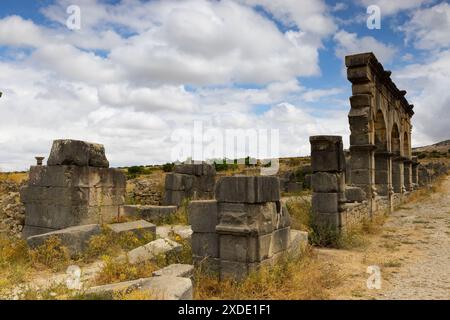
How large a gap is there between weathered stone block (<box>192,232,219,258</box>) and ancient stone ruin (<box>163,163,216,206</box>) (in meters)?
7.53

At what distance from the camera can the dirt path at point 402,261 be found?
584 cm

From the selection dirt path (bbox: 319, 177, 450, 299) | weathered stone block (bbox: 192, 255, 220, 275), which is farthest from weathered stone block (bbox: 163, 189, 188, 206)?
weathered stone block (bbox: 192, 255, 220, 275)

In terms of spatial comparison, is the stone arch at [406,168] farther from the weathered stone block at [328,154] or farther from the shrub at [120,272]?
the shrub at [120,272]

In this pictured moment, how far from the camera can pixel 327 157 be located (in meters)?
9.59

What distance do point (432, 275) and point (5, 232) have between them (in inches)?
342

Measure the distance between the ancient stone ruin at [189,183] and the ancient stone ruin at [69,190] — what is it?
476cm

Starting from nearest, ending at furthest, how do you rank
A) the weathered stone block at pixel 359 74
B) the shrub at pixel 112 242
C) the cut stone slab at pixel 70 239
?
1. the cut stone slab at pixel 70 239
2. the shrub at pixel 112 242
3. the weathered stone block at pixel 359 74

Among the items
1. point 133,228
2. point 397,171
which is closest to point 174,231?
point 133,228

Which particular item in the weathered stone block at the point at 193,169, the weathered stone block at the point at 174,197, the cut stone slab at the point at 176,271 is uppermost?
the weathered stone block at the point at 193,169

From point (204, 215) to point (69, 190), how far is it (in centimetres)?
361

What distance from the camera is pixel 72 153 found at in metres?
8.30

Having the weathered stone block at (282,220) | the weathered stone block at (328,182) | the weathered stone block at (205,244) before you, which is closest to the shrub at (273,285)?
the weathered stone block at (205,244)

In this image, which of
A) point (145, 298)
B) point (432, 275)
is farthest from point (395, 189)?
point (145, 298)
